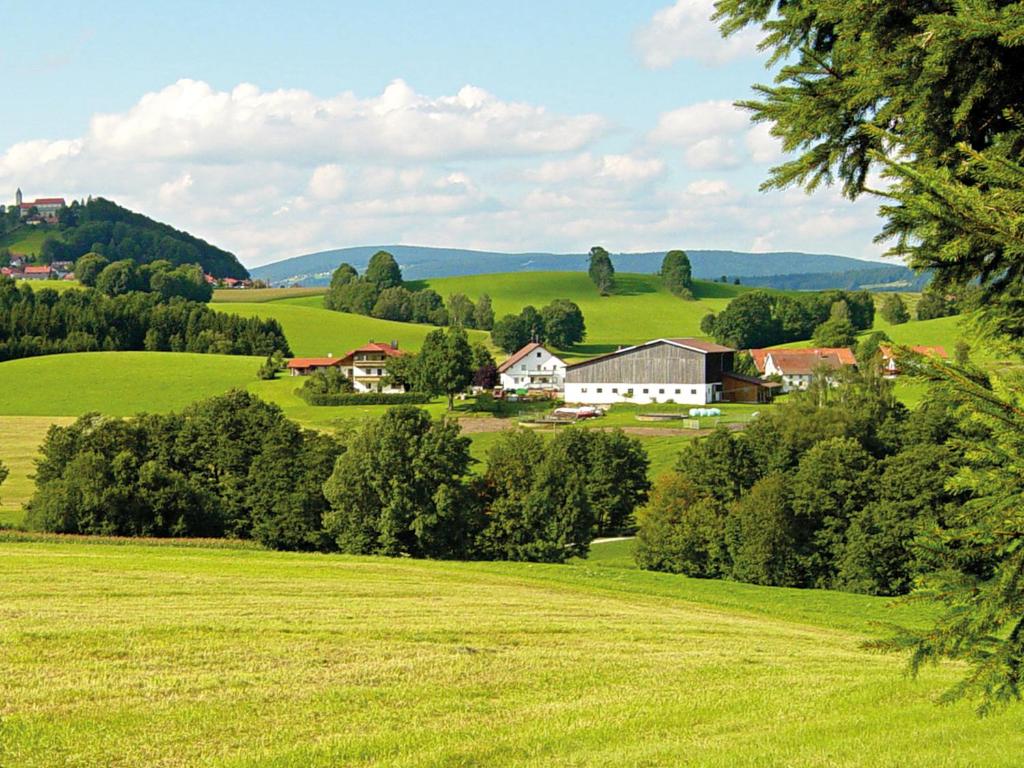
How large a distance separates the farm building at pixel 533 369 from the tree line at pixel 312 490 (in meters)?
76.1

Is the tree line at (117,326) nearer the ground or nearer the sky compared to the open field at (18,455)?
nearer the sky

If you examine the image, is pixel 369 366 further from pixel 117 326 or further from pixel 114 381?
pixel 117 326

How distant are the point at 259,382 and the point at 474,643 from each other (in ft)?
355

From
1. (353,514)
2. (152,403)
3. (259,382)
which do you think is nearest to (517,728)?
(353,514)

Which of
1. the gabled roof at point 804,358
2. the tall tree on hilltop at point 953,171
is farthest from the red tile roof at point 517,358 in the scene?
the tall tree on hilltop at point 953,171

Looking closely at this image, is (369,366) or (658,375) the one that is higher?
(369,366)

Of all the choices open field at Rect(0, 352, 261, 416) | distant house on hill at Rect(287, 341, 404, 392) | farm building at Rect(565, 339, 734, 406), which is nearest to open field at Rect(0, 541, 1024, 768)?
open field at Rect(0, 352, 261, 416)

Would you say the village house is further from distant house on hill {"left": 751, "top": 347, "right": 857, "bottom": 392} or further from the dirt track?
the dirt track

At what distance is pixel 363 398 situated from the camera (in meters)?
110

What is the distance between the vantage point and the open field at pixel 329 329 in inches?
6294

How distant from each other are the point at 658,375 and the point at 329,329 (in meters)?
68.2

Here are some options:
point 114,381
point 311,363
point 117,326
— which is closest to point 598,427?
point 311,363

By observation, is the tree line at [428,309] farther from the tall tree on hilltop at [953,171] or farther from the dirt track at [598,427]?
the tall tree on hilltop at [953,171]

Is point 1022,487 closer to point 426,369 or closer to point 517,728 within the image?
point 517,728
